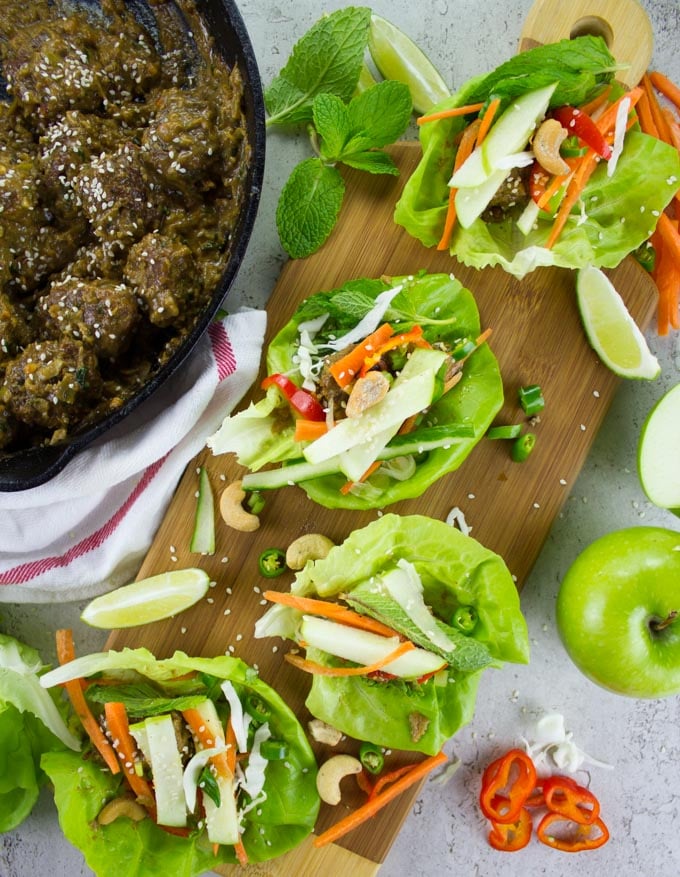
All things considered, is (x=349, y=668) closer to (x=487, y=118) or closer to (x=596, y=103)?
(x=487, y=118)

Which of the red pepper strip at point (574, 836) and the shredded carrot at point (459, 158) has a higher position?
the shredded carrot at point (459, 158)

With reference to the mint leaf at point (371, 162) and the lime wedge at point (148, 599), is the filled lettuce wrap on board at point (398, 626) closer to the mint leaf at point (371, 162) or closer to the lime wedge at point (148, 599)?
the lime wedge at point (148, 599)

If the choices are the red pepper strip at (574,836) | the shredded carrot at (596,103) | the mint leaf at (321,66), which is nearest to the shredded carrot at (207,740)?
the red pepper strip at (574,836)

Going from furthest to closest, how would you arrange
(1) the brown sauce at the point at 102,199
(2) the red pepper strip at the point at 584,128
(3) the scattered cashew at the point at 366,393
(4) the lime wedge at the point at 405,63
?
(4) the lime wedge at the point at 405,63
(2) the red pepper strip at the point at 584,128
(3) the scattered cashew at the point at 366,393
(1) the brown sauce at the point at 102,199

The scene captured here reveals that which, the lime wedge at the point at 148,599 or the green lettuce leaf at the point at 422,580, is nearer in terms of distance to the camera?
the green lettuce leaf at the point at 422,580

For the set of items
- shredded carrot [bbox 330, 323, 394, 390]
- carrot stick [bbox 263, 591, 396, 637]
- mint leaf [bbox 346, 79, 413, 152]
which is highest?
mint leaf [bbox 346, 79, 413, 152]

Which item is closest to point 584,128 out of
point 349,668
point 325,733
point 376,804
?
point 349,668

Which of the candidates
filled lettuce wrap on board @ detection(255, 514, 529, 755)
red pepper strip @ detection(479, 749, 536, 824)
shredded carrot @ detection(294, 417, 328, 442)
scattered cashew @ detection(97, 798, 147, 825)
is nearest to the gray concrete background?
red pepper strip @ detection(479, 749, 536, 824)

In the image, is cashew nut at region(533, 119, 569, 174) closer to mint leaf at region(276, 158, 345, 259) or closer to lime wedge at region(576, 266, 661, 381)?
Answer: lime wedge at region(576, 266, 661, 381)
